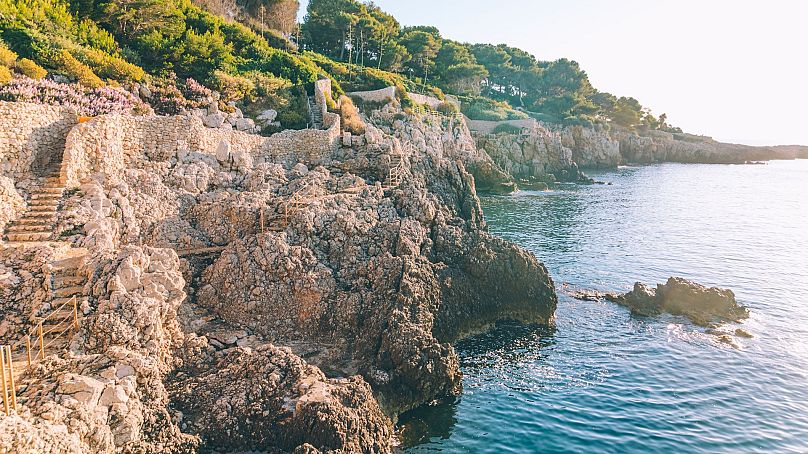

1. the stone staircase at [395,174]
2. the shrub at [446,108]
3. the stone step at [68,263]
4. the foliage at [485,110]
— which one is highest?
the foliage at [485,110]

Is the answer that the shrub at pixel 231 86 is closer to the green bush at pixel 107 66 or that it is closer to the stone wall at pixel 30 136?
the green bush at pixel 107 66

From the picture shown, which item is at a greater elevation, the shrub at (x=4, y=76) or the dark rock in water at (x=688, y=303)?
the shrub at (x=4, y=76)

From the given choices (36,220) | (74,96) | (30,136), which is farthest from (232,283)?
(74,96)

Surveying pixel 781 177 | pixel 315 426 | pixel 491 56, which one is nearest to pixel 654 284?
pixel 315 426

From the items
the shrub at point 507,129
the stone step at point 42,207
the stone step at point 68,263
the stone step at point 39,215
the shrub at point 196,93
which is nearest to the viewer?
the stone step at point 68,263

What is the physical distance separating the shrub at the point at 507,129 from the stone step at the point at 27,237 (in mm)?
75592

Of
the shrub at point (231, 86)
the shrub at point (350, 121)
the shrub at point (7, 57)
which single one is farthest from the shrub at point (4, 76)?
the shrub at point (350, 121)

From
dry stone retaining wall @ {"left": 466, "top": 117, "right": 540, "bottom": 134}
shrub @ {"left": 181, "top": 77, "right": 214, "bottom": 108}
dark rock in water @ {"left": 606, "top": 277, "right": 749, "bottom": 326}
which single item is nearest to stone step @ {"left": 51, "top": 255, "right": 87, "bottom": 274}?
shrub @ {"left": 181, "top": 77, "right": 214, "bottom": 108}

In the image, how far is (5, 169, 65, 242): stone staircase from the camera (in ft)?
67.1

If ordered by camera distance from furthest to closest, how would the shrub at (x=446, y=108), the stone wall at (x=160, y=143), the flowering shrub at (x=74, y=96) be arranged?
the shrub at (x=446, y=108) → the flowering shrub at (x=74, y=96) → the stone wall at (x=160, y=143)

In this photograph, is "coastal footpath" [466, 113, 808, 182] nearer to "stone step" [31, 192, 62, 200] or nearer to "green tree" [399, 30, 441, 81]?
"green tree" [399, 30, 441, 81]

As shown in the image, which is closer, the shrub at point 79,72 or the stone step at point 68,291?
the stone step at point 68,291

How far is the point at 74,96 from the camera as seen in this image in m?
29.0

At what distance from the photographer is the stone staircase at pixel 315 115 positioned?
4116cm
